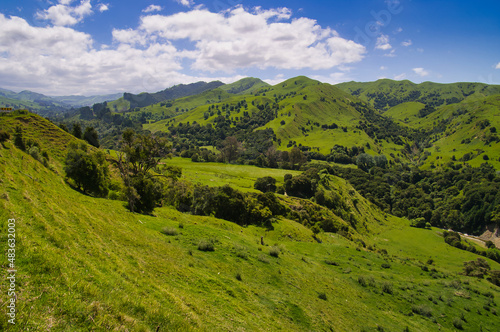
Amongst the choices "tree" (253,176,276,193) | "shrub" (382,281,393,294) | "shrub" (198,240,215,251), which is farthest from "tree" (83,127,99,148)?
"shrub" (382,281,393,294)

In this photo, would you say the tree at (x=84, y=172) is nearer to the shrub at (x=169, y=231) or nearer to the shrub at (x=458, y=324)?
the shrub at (x=169, y=231)

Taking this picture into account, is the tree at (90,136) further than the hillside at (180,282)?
Yes

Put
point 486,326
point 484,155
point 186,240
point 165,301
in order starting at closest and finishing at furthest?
point 165,301, point 186,240, point 486,326, point 484,155

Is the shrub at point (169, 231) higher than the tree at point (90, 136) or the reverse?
the reverse

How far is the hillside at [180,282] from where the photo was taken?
A: 23.8 ft

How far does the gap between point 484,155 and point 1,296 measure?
916 ft

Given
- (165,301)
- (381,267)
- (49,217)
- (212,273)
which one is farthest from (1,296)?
(381,267)

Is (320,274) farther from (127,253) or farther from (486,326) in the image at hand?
(127,253)

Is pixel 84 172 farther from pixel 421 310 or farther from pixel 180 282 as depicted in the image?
pixel 421 310

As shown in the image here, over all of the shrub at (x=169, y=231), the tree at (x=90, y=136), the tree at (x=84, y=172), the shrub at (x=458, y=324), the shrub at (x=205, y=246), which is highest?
the tree at (x=90, y=136)

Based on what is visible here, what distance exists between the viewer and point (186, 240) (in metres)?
23.3

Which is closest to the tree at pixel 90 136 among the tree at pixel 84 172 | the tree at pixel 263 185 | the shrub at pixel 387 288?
the tree at pixel 84 172

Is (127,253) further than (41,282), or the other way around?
(127,253)

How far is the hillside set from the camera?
7.25 meters
